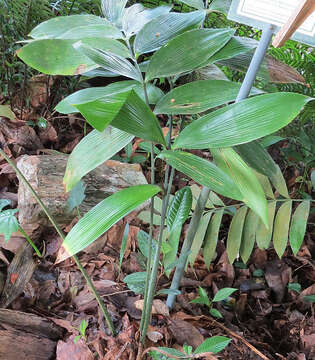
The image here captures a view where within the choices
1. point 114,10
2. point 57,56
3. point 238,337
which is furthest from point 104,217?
point 238,337

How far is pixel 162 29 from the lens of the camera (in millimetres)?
589

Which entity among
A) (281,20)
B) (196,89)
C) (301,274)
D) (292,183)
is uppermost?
(281,20)

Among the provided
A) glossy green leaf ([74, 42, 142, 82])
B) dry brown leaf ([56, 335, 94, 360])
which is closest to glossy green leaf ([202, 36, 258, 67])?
glossy green leaf ([74, 42, 142, 82])

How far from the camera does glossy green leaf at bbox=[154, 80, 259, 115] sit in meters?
0.53

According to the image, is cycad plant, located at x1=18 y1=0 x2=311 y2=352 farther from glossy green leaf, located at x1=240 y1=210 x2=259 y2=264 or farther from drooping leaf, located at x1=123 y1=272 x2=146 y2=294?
glossy green leaf, located at x1=240 y1=210 x2=259 y2=264

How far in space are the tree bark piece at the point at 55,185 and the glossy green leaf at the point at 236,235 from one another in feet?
1.31

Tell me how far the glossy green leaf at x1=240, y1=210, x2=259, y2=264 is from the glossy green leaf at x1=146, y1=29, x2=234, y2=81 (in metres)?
0.46

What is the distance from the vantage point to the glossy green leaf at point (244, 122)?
0.41 m

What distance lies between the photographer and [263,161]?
61 centimetres

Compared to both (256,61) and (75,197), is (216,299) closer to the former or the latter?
(75,197)

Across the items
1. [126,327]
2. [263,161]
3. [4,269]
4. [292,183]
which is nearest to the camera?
[263,161]

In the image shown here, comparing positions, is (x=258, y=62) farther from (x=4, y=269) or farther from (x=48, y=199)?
(x=4, y=269)

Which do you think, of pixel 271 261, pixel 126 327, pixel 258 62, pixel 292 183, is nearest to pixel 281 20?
pixel 258 62

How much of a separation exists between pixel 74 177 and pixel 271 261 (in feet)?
2.82
